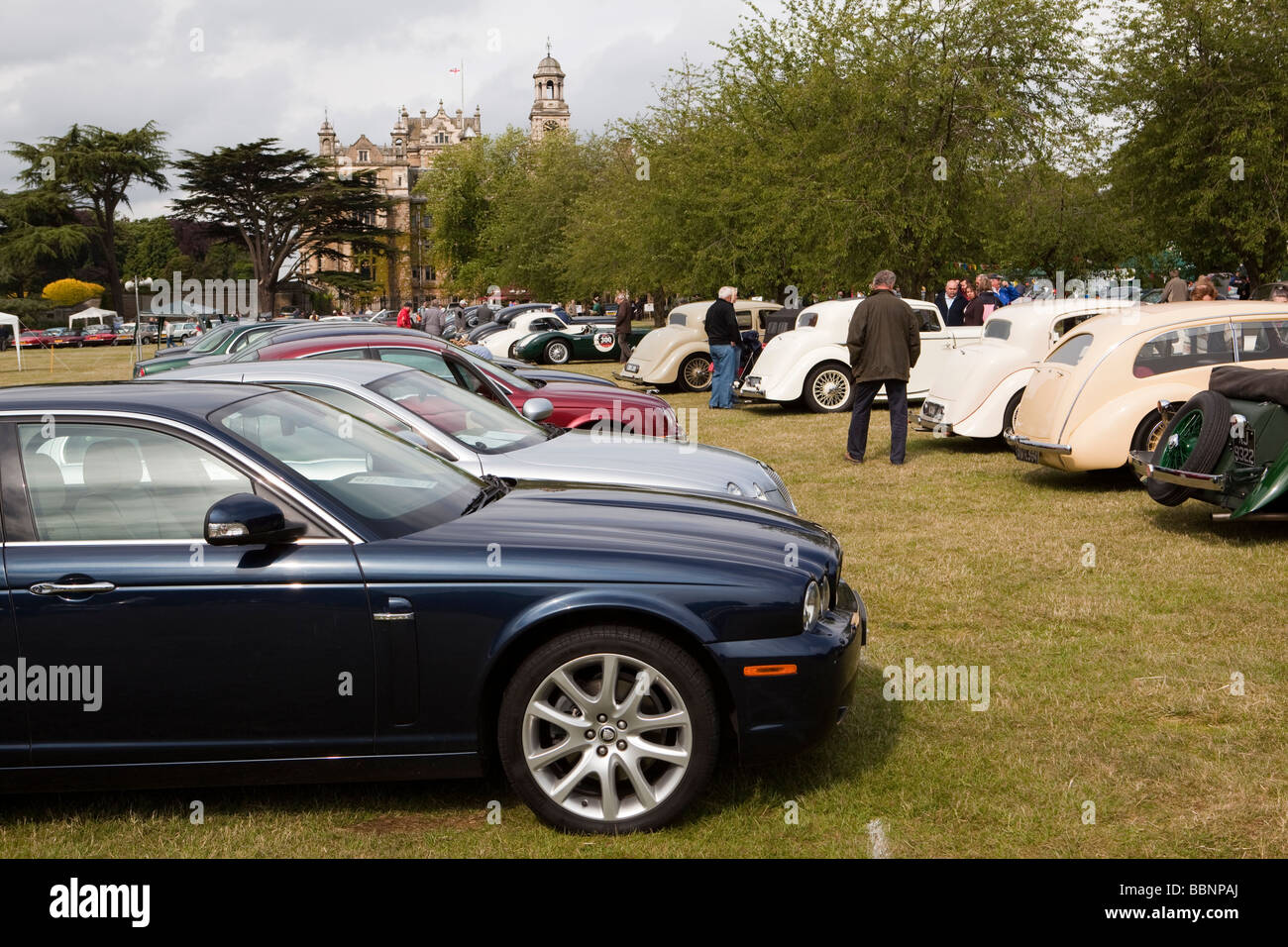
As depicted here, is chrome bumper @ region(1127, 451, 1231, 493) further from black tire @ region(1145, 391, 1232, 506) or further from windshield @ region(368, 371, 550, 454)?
windshield @ region(368, 371, 550, 454)

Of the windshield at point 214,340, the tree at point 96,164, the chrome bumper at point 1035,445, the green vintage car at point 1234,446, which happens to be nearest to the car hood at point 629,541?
the green vintage car at point 1234,446

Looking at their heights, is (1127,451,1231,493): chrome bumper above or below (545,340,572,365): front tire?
below

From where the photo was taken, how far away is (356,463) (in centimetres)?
492

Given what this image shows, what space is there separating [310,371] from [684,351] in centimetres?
1555

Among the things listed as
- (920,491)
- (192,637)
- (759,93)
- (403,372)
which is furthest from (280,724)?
(759,93)

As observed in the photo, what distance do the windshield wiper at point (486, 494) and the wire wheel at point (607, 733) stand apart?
874 mm

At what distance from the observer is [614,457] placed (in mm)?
7262

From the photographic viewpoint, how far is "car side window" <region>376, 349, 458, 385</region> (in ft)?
32.3

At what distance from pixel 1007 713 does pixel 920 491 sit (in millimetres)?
6254

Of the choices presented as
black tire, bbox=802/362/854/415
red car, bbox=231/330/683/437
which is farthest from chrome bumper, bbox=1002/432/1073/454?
black tire, bbox=802/362/854/415

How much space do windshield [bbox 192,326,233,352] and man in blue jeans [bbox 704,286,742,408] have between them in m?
8.83

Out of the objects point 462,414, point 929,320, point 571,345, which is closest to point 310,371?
point 462,414

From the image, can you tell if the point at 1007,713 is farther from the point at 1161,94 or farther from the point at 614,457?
the point at 1161,94

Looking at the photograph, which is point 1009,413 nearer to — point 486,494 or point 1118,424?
point 1118,424
